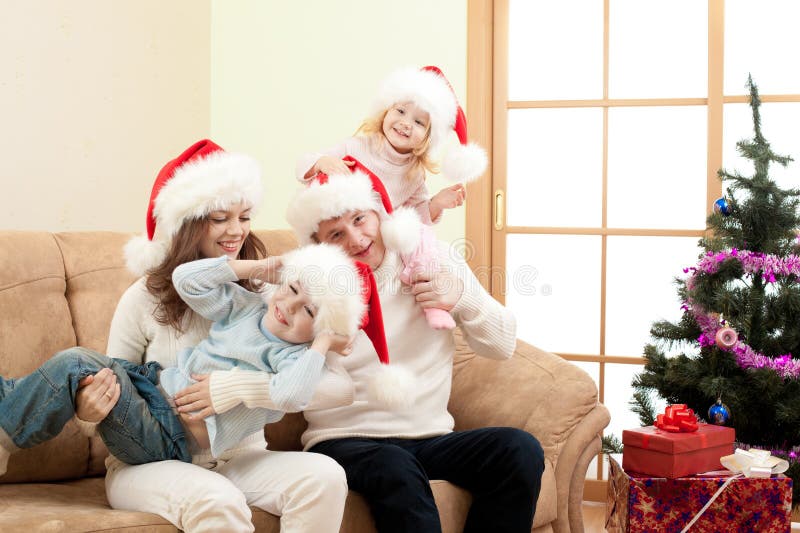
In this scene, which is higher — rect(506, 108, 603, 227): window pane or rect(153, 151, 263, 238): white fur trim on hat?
rect(506, 108, 603, 227): window pane

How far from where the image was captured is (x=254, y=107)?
340 cm

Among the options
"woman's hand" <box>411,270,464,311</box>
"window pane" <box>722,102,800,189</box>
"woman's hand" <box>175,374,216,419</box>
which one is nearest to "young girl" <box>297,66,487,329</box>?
"woman's hand" <box>411,270,464,311</box>

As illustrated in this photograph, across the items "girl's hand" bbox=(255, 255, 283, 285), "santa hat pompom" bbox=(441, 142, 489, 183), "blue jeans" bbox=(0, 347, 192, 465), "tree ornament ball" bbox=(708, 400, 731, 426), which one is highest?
"santa hat pompom" bbox=(441, 142, 489, 183)

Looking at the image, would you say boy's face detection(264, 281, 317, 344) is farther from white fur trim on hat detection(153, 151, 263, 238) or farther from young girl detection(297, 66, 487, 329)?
young girl detection(297, 66, 487, 329)

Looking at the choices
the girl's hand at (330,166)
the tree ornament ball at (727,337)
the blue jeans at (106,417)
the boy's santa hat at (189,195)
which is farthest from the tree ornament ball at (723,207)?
the blue jeans at (106,417)

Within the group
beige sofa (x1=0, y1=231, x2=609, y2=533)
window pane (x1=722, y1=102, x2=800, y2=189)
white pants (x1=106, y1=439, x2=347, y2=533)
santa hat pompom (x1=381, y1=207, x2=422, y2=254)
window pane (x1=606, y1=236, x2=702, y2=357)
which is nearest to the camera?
white pants (x1=106, y1=439, x2=347, y2=533)

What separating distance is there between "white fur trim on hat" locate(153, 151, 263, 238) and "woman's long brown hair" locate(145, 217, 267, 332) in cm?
2

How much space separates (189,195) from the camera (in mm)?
1854

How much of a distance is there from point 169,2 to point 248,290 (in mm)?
1760

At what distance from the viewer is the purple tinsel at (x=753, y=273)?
2.48 m

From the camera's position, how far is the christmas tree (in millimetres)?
2494

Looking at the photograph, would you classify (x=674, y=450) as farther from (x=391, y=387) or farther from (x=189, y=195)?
(x=189, y=195)

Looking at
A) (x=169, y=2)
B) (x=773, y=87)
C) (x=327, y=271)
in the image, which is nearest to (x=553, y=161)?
(x=773, y=87)

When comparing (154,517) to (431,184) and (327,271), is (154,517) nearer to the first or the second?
(327,271)
